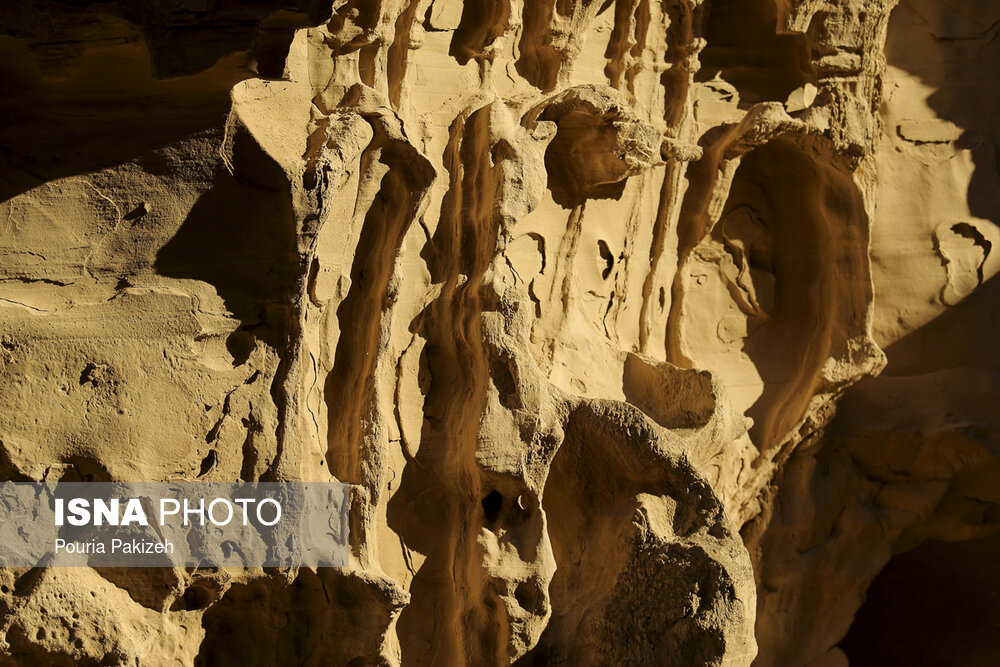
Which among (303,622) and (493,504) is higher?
(493,504)

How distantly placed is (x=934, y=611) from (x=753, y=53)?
191 centimetres

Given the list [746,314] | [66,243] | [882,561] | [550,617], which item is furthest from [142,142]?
[882,561]

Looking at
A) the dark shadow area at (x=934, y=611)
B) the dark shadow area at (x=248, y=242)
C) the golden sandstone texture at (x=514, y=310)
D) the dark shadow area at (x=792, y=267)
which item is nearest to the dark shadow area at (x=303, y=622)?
the golden sandstone texture at (x=514, y=310)

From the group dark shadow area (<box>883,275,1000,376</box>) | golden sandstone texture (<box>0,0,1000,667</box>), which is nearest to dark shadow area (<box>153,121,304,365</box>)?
golden sandstone texture (<box>0,0,1000,667</box>)

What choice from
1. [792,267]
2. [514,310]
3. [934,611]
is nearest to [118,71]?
[514,310]

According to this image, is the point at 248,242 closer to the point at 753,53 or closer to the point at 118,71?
the point at 118,71

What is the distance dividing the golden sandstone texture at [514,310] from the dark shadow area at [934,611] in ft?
0.07

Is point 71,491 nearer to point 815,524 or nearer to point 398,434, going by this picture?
→ point 398,434

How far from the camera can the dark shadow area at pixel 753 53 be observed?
3342 mm

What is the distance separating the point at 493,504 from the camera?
2.68 metres

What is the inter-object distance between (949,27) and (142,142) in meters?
2.49

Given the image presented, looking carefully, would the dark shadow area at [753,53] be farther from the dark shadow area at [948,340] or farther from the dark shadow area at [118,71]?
the dark shadow area at [118,71]

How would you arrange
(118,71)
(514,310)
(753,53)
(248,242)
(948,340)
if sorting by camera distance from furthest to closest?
1. (948,340)
2. (753,53)
3. (514,310)
4. (248,242)
5. (118,71)

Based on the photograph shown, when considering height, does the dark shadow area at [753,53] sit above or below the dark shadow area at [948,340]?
above
